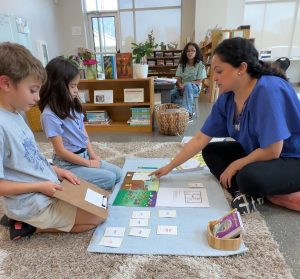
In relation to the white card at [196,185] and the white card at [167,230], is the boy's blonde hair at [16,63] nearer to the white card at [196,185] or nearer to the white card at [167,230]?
the white card at [167,230]

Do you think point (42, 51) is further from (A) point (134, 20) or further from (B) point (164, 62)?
(B) point (164, 62)

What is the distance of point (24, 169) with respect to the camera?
3.02 ft

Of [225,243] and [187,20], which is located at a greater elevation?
[187,20]

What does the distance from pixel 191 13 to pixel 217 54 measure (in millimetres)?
5451

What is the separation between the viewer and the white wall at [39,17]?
402 cm

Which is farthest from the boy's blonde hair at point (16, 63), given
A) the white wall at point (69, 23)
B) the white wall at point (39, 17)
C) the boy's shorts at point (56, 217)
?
the white wall at point (69, 23)

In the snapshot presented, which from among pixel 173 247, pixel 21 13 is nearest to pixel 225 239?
pixel 173 247

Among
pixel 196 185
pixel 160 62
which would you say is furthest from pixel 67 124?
pixel 160 62

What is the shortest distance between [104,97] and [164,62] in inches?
150

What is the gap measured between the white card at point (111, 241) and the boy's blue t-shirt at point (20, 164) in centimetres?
27

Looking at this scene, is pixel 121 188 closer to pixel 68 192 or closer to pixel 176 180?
pixel 176 180

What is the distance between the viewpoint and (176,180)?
1476 mm

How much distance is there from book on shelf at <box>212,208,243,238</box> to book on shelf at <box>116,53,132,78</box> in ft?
6.26

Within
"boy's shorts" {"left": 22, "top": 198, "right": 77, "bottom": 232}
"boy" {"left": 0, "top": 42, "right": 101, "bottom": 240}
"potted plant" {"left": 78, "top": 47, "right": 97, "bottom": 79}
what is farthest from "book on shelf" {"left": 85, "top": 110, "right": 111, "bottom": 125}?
"boy's shorts" {"left": 22, "top": 198, "right": 77, "bottom": 232}
